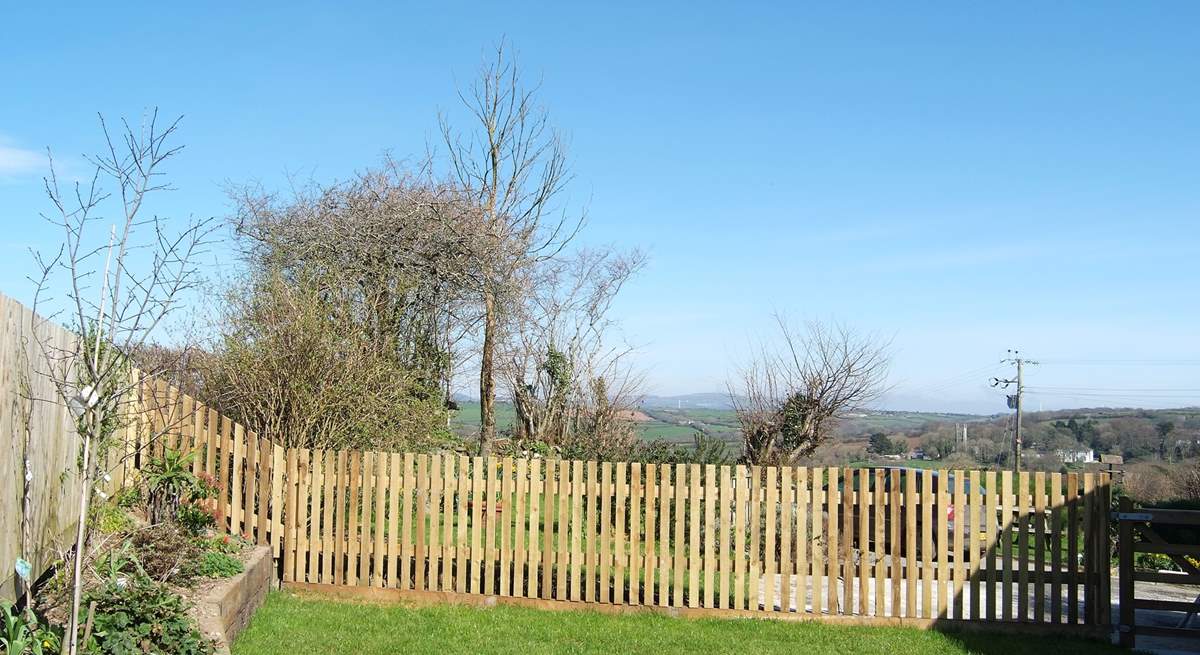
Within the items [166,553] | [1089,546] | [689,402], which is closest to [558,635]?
[166,553]

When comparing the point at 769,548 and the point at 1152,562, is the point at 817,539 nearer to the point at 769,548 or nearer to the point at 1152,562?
the point at 769,548

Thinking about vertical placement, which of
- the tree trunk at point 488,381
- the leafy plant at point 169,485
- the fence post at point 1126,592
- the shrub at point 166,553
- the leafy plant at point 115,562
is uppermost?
the tree trunk at point 488,381

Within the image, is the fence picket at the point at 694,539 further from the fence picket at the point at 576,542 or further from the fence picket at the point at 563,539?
the fence picket at the point at 563,539

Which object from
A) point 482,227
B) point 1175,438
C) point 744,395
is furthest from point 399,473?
point 1175,438

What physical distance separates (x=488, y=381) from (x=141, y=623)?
1232cm

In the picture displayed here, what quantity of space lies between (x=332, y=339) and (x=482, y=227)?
5.38m

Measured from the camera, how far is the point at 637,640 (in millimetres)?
7113

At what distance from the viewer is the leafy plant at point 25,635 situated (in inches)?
167

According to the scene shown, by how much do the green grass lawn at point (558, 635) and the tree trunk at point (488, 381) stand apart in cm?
819

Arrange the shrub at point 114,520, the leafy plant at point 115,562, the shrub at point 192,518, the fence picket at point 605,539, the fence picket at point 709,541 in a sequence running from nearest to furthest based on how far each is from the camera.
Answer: the leafy plant at point 115,562 < the shrub at point 114,520 < the shrub at point 192,518 < the fence picket at point 709,541 < the fence picket at point 605,539

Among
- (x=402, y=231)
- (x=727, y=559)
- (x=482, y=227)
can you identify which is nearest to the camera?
(x=727, y=559)

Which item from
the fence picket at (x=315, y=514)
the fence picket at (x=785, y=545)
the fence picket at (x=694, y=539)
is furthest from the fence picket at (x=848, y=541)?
the fence picket at (x=315, y=514)

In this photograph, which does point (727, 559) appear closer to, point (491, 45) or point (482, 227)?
point (482, 227)

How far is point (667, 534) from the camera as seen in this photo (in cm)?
809
